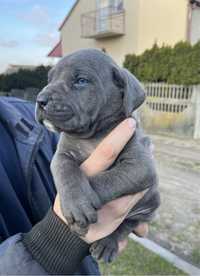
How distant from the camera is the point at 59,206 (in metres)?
1.62

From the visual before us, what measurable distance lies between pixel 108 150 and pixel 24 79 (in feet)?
68.2

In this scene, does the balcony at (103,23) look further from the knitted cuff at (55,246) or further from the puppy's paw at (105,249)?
the knitted cuff at (55,246)

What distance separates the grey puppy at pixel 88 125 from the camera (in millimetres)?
1515

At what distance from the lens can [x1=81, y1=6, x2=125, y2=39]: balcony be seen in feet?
55.9

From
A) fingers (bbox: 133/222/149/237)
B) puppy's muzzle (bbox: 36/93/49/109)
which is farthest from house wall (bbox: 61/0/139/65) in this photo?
puppy's muzzle (bbox: 36/93/49/109)

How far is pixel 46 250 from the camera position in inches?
62.9

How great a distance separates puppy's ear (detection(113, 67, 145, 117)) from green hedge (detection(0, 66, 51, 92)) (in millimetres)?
19629

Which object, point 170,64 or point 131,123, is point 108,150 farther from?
point 170,64

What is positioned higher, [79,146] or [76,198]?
[79,146]

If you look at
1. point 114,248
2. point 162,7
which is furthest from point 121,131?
point 162,7

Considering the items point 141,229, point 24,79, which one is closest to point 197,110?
point 141,229

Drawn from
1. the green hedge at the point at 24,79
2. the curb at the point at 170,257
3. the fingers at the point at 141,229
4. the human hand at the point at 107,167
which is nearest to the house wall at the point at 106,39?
the green hedge at the point at 24,79

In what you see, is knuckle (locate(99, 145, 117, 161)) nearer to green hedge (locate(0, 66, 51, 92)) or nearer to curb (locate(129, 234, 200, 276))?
curb (locate(129, 234, 200, 276))

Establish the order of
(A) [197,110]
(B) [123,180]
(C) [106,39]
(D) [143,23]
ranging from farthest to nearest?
(C) [106,39] < (D) [143,23] < (A) [197,110] < (B) [123,180]
